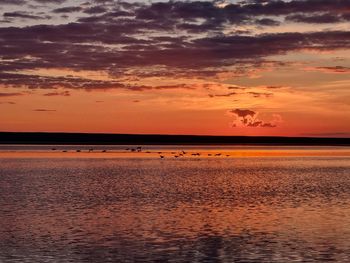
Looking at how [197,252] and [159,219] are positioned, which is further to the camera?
[159,219]

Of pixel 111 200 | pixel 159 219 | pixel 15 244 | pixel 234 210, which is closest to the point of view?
pixel 15 244

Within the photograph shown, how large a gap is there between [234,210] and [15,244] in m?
18.8

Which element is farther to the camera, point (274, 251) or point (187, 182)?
point (187, 182)

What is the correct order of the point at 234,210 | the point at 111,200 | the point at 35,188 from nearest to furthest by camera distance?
1. the point at 234,210
2. the point at 111,200
3. the point at 35,188

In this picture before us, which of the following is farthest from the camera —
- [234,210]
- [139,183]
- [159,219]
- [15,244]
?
[139,183]

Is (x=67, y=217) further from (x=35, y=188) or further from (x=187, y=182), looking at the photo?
(x=187, y=182)

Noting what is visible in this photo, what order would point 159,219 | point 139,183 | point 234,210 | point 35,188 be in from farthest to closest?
point 139,183 < point 35,188 < point 234,210 < point 159,219

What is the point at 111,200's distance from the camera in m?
52.8

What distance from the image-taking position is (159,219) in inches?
1553

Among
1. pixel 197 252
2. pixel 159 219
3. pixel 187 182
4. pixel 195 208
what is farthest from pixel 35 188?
pixel 197 252

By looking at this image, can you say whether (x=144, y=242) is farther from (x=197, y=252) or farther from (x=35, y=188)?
(x=35, y=188)

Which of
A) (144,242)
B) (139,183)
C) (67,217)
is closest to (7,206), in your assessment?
(67,217)

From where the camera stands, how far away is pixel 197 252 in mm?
28297

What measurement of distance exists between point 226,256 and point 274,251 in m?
2.44
